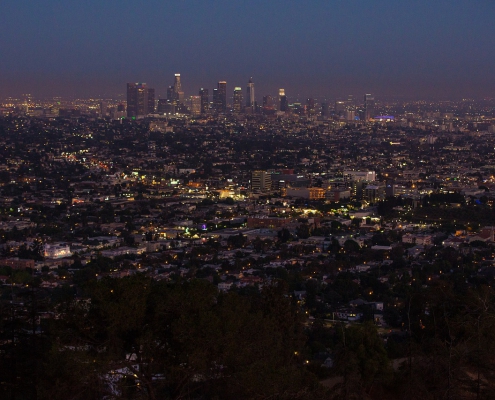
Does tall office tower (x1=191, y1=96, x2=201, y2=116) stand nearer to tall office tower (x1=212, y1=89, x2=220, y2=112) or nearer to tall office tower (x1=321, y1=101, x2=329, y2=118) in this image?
tall office tower (x1=212, y1=89, x2=220, y2=112)

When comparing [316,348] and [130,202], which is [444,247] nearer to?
[316,348]

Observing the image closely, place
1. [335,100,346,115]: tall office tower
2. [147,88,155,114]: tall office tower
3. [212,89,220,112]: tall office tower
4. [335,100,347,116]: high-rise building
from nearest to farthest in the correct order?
[147,88,155,114]: tall office tower, [212,89,220,112]: tall office tower, [335,100,347,116]: high-rise building, [335,100,346,115]: tall office tower

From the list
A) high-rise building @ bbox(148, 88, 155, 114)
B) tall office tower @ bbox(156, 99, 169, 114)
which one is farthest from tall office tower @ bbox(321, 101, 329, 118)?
high-rise building @ bbox(148, 88, 155, 114)

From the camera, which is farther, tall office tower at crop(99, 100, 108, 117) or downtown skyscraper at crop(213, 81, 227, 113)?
downtown skyscraper at crop(213, 81, 227, 113)

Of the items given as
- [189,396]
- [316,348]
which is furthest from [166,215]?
[189,396]

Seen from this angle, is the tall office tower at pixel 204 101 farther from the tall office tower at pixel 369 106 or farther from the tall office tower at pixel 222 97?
the tall office tower at pixel 369 106
